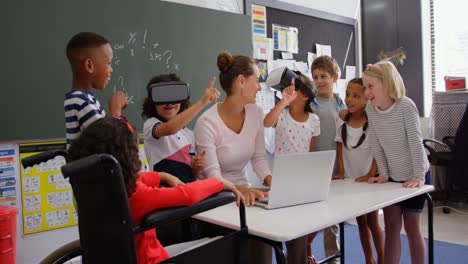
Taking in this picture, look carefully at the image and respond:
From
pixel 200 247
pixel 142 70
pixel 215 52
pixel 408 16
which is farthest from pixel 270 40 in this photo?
pixel 200 247

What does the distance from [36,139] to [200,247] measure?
1467 mm

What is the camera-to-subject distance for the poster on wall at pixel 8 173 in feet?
6.48

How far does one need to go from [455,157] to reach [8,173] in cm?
349

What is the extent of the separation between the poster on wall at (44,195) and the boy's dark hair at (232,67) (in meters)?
1.05

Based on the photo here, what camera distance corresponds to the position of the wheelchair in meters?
0.86

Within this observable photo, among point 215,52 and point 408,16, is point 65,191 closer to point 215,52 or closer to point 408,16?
point 215,52

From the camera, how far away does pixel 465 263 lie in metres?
2.54

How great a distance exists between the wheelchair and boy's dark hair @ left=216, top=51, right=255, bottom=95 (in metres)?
0.79

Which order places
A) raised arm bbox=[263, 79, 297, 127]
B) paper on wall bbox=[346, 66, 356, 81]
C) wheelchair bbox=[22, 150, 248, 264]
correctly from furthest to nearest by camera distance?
paper on wall bbox=[346, 66, 356, 81]
raised arm bbox=[263, 79, 297, 127]
wheelchair bbox=[22, 150, 248, 264]

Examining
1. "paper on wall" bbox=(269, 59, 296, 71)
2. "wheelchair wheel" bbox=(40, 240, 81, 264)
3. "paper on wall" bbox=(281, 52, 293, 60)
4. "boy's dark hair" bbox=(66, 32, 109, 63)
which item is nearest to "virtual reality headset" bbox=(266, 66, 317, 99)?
"boy's dark hair" bbox=(66, 32, 109, 63)

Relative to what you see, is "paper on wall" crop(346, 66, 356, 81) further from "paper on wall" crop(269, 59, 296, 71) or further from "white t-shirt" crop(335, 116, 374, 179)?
"white t-shirt" crop(335, 116, 374, 179)

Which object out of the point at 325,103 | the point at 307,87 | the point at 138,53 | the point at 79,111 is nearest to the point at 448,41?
the point at 325,103

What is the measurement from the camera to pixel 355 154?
2172mm

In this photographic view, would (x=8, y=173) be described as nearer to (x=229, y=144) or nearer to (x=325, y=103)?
(x=229, y=144)
